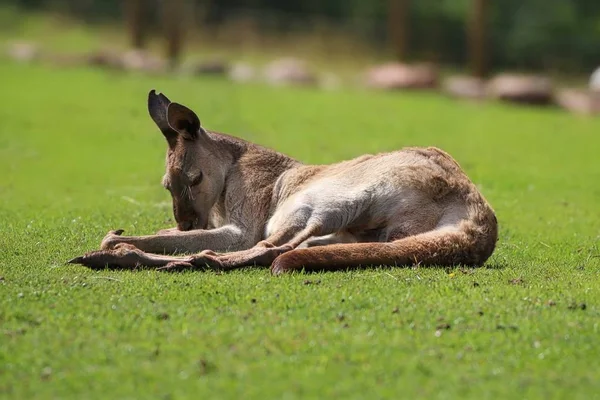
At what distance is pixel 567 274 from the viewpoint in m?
7.75

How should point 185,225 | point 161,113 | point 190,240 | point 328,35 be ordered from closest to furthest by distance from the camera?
1. point 190,240
2. point 185,225
3. point 161,113
4. point 328,35

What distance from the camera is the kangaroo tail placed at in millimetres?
7188

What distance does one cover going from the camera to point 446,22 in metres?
53.6

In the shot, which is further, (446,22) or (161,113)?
(446,22)

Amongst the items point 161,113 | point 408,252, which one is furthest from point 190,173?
point 408,252

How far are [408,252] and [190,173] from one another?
2.17 metres

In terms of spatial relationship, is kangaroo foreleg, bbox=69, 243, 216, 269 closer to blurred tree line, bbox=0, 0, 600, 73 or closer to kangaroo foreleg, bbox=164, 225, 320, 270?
kangaroo foreleg, bbox=164, 225, 320, 270

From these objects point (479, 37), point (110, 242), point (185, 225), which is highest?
point (110, 242)

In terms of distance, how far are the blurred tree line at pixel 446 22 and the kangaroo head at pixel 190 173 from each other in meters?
40.4

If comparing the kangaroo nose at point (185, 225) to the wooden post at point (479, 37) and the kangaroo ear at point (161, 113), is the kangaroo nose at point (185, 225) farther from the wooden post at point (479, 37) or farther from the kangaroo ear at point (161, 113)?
the wooden post at point (479, 37)

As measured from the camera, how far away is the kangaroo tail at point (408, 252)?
7.19 m

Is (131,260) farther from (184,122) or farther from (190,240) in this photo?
(184,122)

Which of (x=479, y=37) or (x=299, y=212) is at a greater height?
(x=299, y=212)

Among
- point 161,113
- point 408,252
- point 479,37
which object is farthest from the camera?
point 479,37
